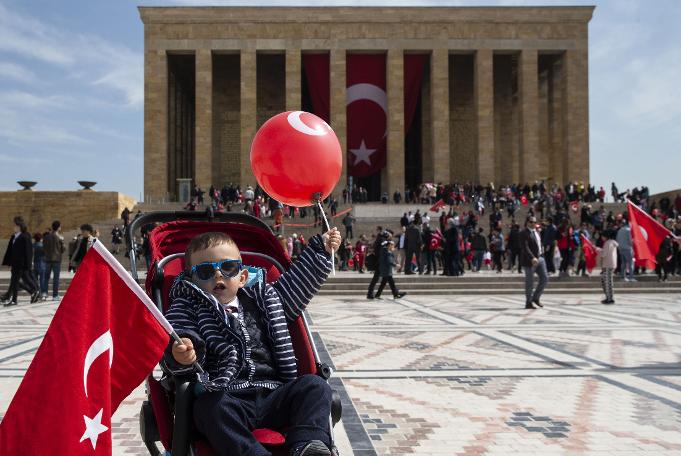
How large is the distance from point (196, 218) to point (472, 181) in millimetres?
34067

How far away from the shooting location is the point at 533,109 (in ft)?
110

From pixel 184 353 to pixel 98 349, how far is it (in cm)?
28

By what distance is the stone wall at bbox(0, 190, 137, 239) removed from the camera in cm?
2570

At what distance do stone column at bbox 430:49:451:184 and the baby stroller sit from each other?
1207 inches

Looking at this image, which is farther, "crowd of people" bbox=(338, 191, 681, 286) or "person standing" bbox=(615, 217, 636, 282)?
"crowd of people" bbox=(338, 191, 681, 286)

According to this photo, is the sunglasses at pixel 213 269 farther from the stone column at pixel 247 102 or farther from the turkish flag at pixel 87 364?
the stone column at pixel 247 102

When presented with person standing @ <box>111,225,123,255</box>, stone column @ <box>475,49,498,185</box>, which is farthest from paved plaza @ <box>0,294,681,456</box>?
stone column @ <box>475,49,498,185</box>

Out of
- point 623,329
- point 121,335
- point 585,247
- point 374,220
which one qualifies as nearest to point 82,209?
point 374,220

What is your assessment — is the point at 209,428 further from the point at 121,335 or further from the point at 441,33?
the point at 441,33

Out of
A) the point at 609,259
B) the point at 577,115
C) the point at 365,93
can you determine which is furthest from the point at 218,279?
the point at 577,115

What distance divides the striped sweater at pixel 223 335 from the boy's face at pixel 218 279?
0.03 meters

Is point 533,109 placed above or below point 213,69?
below

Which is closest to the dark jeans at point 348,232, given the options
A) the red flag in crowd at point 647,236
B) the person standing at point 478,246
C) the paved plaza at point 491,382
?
the person standing at point 478,246

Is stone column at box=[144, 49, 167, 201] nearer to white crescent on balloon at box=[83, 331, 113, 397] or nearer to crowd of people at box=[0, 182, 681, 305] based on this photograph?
crowd of people at box=[0, 182, 681, 305]
